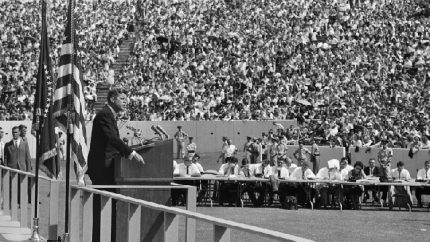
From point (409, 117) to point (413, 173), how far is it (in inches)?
405

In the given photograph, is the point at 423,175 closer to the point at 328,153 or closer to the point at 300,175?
the point at 300,175

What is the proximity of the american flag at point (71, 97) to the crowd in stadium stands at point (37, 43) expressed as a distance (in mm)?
30995

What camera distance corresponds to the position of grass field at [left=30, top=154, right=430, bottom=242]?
1723 centimetres

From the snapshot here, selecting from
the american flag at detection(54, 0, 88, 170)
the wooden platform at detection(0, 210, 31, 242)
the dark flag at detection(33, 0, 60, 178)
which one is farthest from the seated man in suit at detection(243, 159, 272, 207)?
the american flag at detection(54, 0, 88, 170)

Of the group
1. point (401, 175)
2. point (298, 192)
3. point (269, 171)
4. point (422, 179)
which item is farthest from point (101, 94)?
point (422, 179)

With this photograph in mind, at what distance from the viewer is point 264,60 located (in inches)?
1868

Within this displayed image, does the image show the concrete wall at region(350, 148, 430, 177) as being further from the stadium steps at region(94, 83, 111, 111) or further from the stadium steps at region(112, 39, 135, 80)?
the stadium steps at region(112, 39, 135, 80)

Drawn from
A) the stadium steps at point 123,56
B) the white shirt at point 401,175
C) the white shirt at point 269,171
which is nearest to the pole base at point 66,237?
the white shirt at point 269,171

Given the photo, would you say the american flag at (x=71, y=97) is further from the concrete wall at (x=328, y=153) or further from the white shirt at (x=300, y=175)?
the concrete wall at (x=328, y=153)

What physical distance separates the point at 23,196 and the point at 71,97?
3005 mm

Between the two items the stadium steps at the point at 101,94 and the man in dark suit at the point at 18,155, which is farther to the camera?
the stadium steps at the point at 101,94

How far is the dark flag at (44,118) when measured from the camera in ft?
45.8

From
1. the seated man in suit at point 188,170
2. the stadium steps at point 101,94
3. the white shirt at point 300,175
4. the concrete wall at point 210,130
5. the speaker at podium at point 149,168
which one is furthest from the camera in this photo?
the stadium steps at point 101,94

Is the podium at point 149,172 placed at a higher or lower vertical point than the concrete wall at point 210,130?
lower
